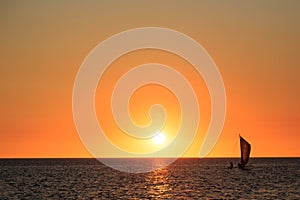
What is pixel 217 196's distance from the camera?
77812 millimetres

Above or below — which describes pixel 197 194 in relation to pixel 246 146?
below

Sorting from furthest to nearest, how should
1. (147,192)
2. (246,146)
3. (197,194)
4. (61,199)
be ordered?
(246,146) < (147,192) < (197,194) < (61,199)

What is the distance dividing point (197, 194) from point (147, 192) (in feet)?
29.8

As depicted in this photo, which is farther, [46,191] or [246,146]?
[246,146]

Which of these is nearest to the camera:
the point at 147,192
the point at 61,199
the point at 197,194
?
the point at 61,199

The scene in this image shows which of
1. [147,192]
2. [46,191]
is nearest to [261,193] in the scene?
[147,192]

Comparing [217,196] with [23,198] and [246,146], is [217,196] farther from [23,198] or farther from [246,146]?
[246,146]

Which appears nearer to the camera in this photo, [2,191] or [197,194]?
[197,194]

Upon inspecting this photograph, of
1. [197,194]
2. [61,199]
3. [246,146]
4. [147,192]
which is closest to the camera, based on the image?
[61,199]

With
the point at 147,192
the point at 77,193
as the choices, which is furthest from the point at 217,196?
the point at 77,193

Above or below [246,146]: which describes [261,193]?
below

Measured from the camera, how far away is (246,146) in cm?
15862

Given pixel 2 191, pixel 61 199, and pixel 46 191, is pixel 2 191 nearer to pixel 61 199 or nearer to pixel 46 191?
pixel 46 191

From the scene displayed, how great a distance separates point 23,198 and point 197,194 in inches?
970
